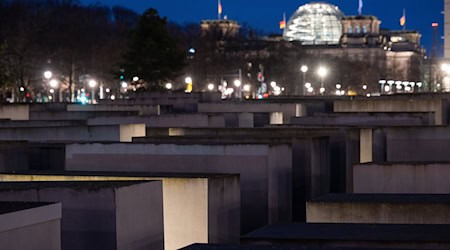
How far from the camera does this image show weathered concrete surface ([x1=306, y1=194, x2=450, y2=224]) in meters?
15.8

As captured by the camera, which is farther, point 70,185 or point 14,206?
point 70,185

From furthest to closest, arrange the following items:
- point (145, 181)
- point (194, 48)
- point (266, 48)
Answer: point (266, 48) → point (194, 48) → point (145, 181)

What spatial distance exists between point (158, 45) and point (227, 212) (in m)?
61.6

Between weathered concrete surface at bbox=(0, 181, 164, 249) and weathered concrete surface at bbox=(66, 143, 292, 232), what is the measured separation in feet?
18.7

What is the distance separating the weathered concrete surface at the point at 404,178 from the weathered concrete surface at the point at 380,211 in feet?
10.4

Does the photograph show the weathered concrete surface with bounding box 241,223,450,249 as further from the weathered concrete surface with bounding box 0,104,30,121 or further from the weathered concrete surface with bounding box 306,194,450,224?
the weathered concrete surface with bounding box 0,104,30,121

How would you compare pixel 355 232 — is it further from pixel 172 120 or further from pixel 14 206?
pixel 172 120

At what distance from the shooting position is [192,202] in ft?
55.5

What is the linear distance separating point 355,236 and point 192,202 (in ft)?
12.6

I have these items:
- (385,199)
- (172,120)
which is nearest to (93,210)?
(385,199)

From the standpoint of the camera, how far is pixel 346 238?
1327 centimetres

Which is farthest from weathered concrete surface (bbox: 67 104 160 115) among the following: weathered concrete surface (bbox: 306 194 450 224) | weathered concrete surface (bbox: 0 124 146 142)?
weathered concrete surface (bbox: 306 194 450 224)

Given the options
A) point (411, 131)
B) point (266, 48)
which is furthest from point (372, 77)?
point (411, 131)

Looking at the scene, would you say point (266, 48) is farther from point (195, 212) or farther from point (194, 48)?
point (195, 212)
